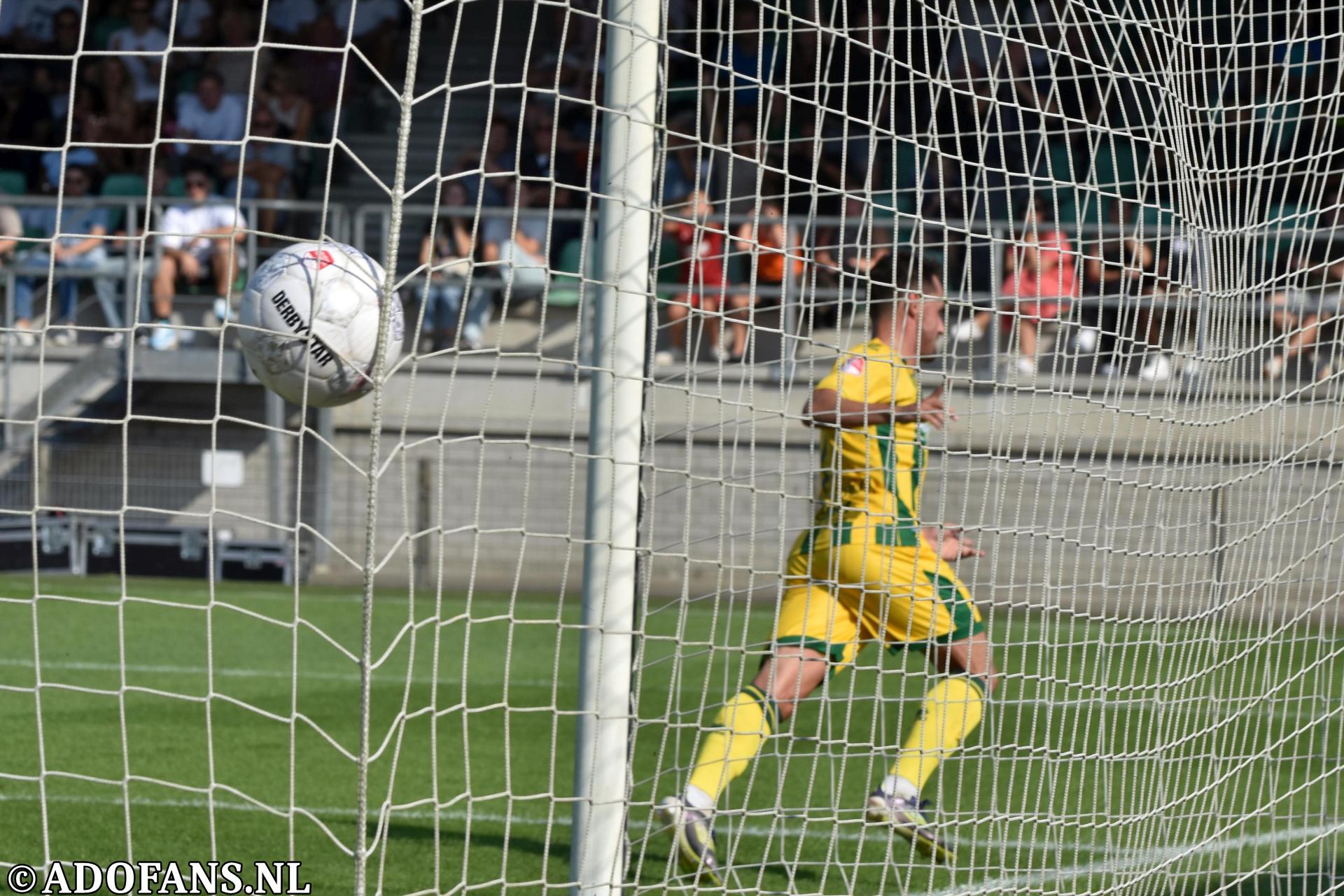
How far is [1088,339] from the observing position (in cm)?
495

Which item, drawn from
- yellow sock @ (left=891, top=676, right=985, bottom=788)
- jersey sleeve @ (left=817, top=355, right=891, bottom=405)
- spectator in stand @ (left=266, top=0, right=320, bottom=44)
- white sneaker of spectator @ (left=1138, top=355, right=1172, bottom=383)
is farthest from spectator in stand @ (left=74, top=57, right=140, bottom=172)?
white sneaker of spectator @ (left=1138, top=355, right=1172, bottom=383)

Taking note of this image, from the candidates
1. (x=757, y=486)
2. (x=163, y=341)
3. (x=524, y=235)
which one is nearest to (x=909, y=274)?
(x=757, y=486)

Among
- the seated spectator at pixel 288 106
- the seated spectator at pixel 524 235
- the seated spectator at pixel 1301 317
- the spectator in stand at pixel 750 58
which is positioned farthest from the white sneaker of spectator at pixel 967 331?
the seated spectator at pixel 288 106

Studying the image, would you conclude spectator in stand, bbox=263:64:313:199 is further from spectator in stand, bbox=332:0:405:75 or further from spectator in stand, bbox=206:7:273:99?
spectator in stand, bbox=332:0:405:75

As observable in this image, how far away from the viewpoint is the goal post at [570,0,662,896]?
135 inches

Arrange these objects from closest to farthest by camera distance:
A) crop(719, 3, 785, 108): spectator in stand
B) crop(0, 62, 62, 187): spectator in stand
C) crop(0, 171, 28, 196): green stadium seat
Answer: crop(719, 3, 785, 108): spectator in stand < crop(0, 171, 28, 196): green stadium seat < crop(0, 62, 62, 187): spectator in stand

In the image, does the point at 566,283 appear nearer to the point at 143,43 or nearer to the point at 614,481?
the point at 143,43

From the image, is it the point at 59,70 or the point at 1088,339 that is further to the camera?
the point at 59,70

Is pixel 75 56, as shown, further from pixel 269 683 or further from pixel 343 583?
pixel 343 583

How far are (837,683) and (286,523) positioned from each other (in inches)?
229

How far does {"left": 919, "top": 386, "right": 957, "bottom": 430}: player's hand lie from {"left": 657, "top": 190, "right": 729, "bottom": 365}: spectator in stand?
573 millimetres

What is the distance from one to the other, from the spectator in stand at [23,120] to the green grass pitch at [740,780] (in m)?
8.31

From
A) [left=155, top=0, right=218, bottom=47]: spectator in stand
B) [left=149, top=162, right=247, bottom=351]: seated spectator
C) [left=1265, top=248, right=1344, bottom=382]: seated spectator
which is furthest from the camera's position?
[left=155, top=0, right=218, bottom=47]: spectator in stand

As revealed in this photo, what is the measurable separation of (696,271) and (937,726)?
244 centimetres
